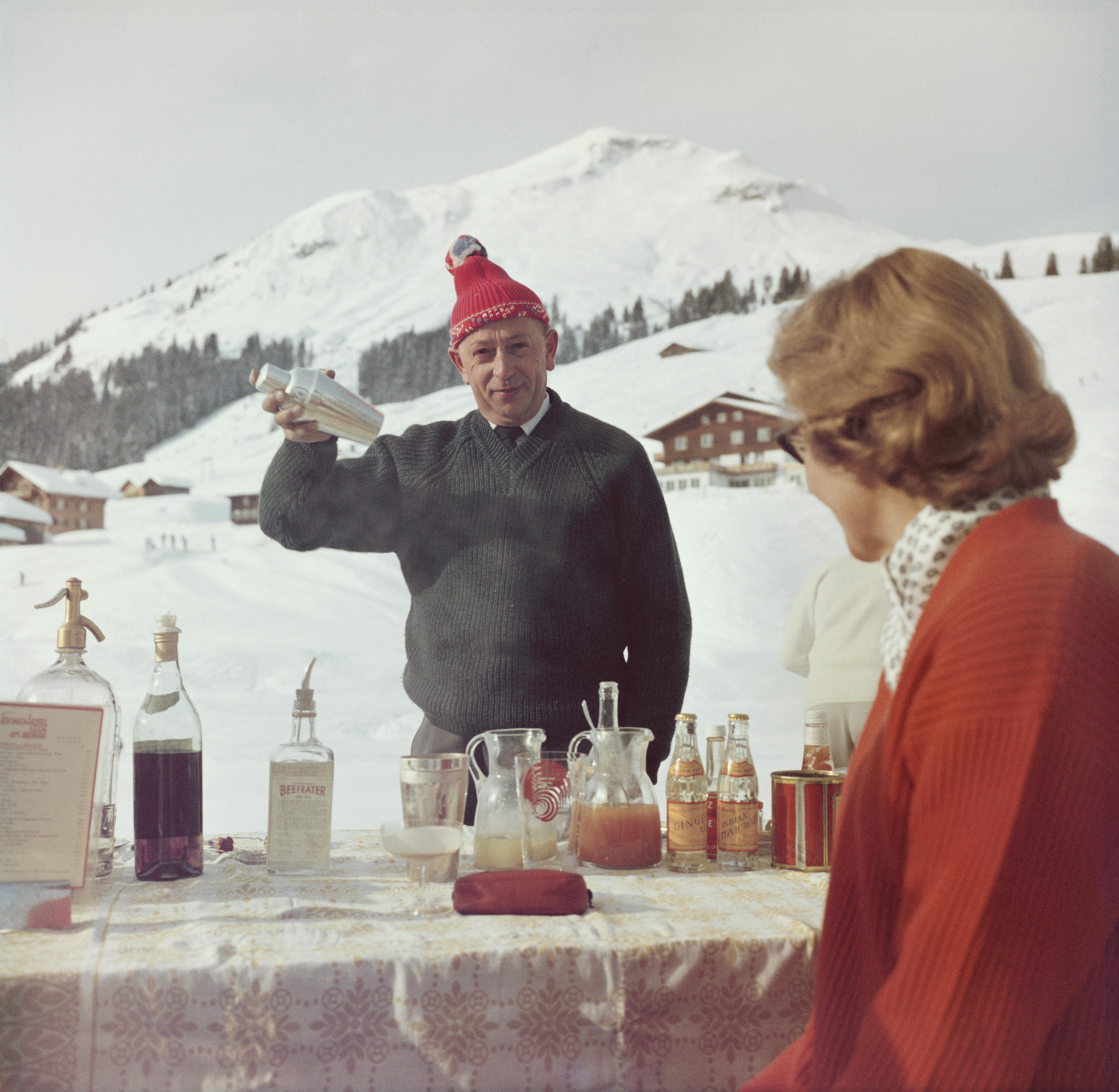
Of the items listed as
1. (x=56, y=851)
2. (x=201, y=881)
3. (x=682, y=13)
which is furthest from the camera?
(x=682, y=13)

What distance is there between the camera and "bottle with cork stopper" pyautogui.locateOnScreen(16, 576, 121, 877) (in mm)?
1065

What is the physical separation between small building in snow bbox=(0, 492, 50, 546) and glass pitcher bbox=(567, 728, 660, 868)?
212 inches

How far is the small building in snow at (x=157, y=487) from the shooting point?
6492mm

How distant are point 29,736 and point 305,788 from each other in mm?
287

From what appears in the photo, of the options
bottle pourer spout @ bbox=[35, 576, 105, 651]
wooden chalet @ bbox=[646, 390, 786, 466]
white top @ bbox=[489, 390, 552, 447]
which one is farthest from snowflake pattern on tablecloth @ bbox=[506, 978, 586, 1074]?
wooden chalet @ bbox=[646, 390, 786, 466]

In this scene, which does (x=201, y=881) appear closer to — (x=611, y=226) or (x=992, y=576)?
(x=992, y=576)

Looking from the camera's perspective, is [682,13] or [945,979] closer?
[945,979]

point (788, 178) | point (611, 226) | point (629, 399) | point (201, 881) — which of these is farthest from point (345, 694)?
point (611, 226)

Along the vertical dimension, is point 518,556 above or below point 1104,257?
below

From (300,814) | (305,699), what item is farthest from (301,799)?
(305,699)

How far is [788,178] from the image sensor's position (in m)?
4.49

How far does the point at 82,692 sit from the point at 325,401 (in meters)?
0.52

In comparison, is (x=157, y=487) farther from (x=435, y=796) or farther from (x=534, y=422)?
(x=435, y=796)

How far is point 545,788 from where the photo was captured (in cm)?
112
